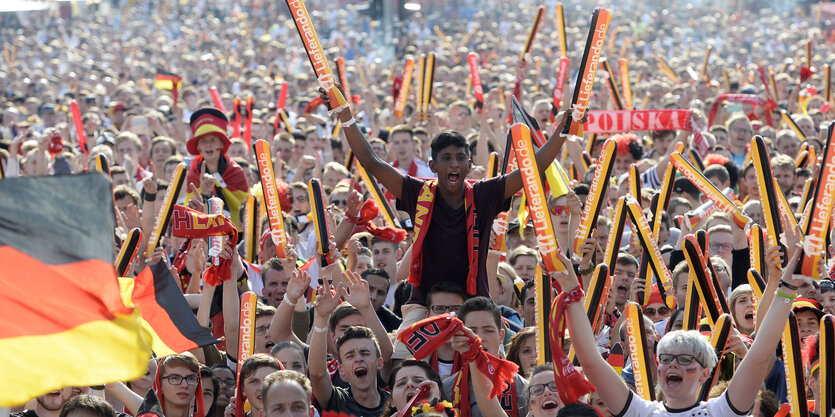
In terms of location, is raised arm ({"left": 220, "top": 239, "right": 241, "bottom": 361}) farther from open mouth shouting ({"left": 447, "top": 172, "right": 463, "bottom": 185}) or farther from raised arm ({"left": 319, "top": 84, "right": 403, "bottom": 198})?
open mouth shouting ({"left": 447, "top": 172, "right": 463, "bottom": 185})

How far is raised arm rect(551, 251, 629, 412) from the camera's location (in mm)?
4613

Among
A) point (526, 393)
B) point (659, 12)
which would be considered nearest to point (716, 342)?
point (526, 393)

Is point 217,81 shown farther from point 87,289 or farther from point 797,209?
point 87,289

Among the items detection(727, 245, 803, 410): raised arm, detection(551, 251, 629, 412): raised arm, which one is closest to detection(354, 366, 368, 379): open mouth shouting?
detection(551, 251, 629, 412): raised arm

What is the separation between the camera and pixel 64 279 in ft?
13.9

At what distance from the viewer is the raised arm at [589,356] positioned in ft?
15.1

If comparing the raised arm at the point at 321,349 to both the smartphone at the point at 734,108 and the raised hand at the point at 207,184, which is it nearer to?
the raised hand at the point at 207,184

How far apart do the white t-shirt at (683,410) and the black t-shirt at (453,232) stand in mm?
1632

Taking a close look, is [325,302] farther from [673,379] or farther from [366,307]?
[673,379]

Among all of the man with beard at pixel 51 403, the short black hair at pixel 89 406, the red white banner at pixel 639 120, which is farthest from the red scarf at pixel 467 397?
the red white banner at pixel 639 120

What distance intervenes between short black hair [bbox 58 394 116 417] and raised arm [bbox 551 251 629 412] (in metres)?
2.06

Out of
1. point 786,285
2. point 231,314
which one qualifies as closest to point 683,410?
point 786,285

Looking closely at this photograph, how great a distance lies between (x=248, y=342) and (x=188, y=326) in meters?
0.52

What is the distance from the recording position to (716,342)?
5.46 metres
